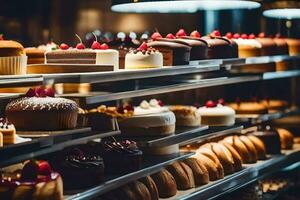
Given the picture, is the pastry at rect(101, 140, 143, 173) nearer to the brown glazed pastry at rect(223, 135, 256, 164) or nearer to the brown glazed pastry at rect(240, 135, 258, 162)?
the brown glazed pastry at rect(223, 135, 256, 164)

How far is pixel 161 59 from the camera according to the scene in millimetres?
5207

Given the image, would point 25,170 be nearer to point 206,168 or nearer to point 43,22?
point 206,168

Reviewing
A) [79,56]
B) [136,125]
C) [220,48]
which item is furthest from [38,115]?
[220,48]

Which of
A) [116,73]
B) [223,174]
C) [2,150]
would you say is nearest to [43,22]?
[223,174]

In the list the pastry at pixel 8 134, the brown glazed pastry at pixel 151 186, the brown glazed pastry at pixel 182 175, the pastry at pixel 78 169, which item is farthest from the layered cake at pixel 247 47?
the pastry at pixel 8 134

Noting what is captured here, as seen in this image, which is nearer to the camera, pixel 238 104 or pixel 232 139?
pixel 232 139

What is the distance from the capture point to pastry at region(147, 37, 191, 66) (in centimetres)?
544

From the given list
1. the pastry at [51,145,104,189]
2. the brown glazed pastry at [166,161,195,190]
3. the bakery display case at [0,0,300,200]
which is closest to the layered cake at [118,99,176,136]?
the bakery display case at [0,0,300,200]

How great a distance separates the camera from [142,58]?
504cm

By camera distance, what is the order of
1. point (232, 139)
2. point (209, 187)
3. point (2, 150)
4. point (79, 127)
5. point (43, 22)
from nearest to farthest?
point (2, 150)
point (79, 127)
point (209, 187)
point (232, 139)
point (43, 22)

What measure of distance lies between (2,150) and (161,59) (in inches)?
74.0

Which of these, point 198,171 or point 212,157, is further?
point 212,157

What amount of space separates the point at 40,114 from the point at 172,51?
5.40ft

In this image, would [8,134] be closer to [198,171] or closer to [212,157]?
[198,171]
